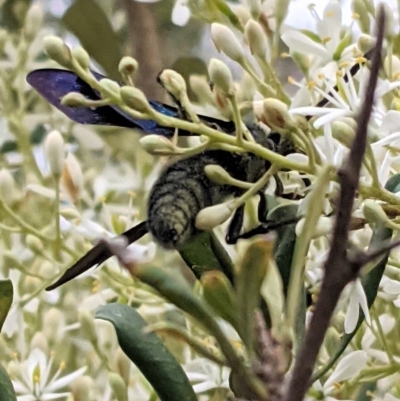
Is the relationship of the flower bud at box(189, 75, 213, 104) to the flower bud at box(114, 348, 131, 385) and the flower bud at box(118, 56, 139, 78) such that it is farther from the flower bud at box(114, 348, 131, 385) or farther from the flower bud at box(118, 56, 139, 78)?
the flower bud at box(114, 348, 131, 385)

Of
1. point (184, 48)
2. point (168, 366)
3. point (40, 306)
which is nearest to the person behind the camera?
point (168, 366)

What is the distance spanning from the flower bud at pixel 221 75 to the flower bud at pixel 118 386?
0.18m

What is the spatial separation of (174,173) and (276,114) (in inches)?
4.5

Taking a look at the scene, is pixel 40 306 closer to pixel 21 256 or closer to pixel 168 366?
pixel 21 256

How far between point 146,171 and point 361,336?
0.84 ft

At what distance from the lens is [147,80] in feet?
3.04

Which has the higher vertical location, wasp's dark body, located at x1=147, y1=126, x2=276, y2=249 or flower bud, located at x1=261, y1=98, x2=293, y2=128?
flower bud, located at x1=261, y1=98, x2=293, y2=128

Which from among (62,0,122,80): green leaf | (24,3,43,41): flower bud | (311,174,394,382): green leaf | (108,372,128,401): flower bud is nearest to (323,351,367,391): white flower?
(311,174,394,382): green leaf

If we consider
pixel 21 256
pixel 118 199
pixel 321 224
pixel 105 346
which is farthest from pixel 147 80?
pixel 321 224

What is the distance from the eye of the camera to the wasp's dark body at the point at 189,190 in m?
0.40

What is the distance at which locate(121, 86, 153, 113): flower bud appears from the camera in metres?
0.38

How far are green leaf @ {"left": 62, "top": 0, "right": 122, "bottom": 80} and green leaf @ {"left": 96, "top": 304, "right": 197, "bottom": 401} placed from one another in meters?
0.68

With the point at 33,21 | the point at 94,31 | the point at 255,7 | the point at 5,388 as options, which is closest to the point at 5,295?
the point at 5,388

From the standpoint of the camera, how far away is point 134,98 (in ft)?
1.26
